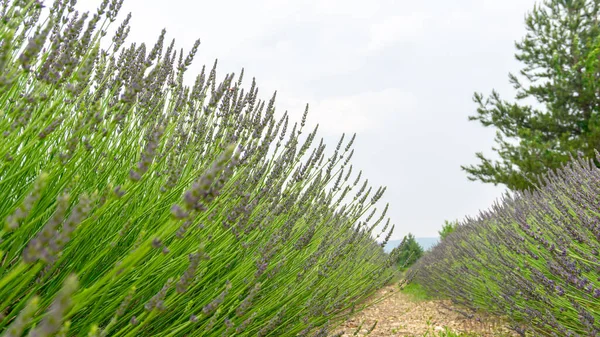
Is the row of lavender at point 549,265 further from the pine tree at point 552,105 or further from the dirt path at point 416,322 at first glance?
the pine tree at point 552,105

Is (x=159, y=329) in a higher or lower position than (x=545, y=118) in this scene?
lower

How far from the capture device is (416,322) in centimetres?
524

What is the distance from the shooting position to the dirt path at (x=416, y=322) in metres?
4.39

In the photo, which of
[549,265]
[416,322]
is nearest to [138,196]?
[549,265]

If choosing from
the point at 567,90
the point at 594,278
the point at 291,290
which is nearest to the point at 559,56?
the point at 567,90

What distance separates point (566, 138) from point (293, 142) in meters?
16.7

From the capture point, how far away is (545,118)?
1761cm

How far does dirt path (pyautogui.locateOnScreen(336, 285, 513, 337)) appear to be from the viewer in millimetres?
4387

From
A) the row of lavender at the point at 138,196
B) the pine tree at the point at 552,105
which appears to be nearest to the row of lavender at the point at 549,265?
the row of lavender at the point at 138,196

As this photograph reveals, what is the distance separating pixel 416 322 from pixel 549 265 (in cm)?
277

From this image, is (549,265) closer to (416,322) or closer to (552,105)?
(416,322)

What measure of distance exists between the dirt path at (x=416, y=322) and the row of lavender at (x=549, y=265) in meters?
0.18

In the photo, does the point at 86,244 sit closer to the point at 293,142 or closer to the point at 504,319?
the point at 293,142

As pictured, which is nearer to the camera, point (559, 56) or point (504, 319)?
point (504, 319)
